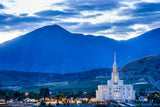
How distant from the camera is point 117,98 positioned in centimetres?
18338

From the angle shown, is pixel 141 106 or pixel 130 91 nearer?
pixel 141 106

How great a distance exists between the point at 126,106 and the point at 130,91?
29948 millimetres

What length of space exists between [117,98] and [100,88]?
31.8ft

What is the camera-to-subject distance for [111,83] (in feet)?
619

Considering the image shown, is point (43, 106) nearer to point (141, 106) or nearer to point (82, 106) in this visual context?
point (82, 106)

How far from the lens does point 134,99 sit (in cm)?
18238

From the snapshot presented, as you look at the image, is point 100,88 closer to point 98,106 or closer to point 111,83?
point 111,83

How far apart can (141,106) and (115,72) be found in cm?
4349

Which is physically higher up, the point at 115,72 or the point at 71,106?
the point at 115,72

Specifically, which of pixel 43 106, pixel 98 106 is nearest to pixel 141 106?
pixel 98 106

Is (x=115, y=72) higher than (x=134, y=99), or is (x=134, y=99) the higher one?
(x=115, y=72)

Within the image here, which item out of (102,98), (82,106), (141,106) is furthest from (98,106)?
(102,98)

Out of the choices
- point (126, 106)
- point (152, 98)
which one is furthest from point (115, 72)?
point (126, 106)

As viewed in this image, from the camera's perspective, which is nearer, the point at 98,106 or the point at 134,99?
the point at 98,106
